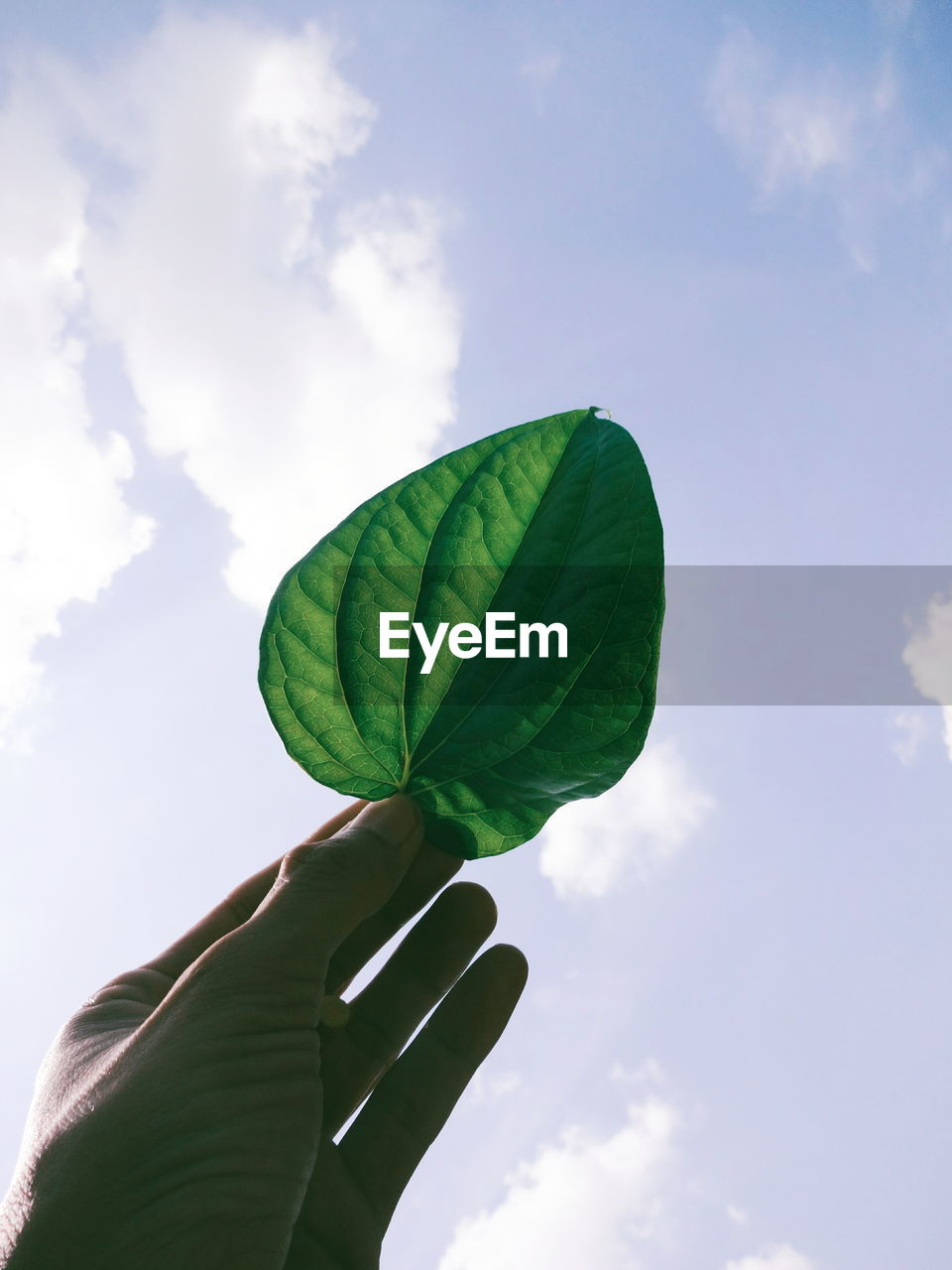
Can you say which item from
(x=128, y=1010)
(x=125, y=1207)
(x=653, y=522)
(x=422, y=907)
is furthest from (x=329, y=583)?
(x=125, y=1207)

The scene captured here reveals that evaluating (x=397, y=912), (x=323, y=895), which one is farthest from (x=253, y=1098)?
(x=397, y=912)

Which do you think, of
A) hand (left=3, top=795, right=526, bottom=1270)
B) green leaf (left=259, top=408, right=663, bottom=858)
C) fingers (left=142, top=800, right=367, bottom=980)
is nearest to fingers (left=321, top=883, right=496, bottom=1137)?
hand (left=3, top=795, right=526, bottom=1270)

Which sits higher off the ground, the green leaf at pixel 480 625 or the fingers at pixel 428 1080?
the green leaf at pixel 480 625

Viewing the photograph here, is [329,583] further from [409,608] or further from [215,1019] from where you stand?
[215,1019]

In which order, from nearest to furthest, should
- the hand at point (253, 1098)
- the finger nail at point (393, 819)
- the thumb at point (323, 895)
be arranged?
the hand at point (253, 1098)
the thumb at point (323, 895)
the finger nail at point (393, 819)

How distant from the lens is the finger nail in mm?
1524

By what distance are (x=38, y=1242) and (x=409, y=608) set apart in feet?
3.72

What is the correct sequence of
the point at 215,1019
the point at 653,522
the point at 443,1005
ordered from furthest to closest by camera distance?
the point at 443,1005 < the point at 653,522 < the point at 215,1019

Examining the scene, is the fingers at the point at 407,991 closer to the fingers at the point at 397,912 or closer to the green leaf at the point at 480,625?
the fingers at the point at 397,912

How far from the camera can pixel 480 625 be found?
1.62 meters

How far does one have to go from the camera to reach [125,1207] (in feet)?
3.46

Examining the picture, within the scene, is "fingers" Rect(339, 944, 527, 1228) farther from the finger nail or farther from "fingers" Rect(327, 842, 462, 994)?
the finger nail

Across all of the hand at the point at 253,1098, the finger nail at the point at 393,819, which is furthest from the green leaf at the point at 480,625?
the hand at the point at 253,1098

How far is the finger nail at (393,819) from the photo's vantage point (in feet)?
5.00
